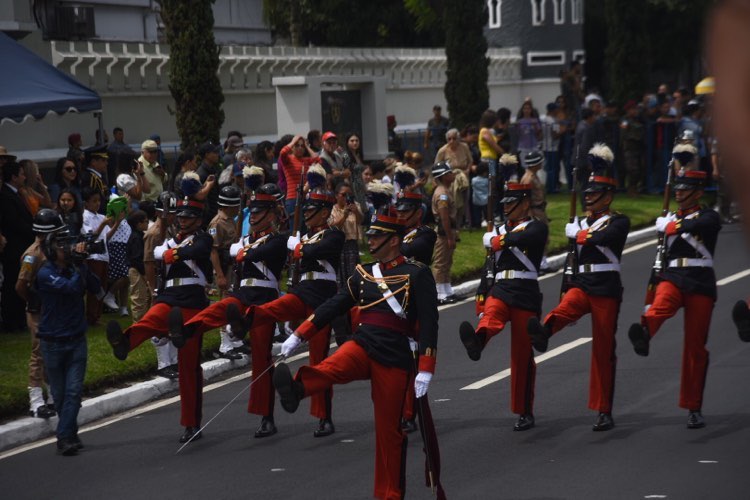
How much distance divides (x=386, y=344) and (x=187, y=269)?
10.8 feet

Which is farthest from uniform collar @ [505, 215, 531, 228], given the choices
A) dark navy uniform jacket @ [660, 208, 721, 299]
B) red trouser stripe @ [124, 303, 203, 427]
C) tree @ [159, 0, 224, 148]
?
tree @ [159, 0, 224, 148]

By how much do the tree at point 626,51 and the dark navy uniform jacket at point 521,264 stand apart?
78.0ft

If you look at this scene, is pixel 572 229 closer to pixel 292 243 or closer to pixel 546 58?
pixel 292 243

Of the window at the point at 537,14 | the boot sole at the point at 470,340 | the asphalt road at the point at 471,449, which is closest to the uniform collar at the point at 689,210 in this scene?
the asphalt road at the point at 471,449

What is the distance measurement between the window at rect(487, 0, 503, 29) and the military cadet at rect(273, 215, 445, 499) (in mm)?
33923

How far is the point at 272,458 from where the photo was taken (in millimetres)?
9391

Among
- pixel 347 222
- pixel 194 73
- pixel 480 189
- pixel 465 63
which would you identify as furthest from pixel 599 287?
pixel 465 63

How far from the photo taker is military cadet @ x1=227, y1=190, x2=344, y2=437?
10.4 m

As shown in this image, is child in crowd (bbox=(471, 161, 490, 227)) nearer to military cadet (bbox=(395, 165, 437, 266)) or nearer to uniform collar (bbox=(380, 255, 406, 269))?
military cadet (bbox=(395, 165, 437, 266))

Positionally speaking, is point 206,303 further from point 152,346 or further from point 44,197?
point 44,197

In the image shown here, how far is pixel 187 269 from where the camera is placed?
10555mm

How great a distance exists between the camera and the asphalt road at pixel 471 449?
325 inches

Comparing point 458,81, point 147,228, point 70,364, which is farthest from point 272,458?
point 458,81

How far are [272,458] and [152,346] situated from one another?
4516 millimetres
